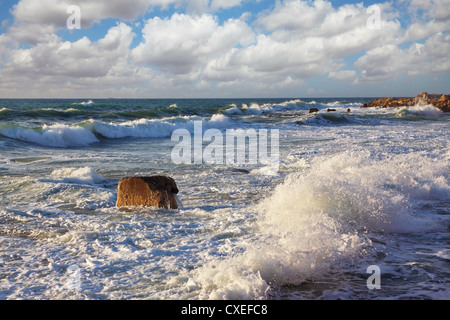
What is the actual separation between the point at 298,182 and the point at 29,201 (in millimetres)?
4453

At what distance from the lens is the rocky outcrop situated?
603 centimetres

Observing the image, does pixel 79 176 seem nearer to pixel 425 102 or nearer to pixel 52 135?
pixel 52 135

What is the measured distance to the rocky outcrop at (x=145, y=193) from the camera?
19.8ft

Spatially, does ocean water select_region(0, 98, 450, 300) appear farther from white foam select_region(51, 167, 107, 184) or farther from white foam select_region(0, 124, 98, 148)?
white foam select_region(0, 124, 98, 148)

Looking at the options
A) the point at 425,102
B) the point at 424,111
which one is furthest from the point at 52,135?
the point at 425,102

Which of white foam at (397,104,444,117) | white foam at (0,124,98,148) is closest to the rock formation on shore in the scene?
white foam at (397,104,444,117)

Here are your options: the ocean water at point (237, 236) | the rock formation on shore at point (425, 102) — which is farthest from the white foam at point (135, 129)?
the rock formation on shore at point (425, 102)

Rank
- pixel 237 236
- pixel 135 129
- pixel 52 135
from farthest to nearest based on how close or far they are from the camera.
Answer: pixel 135 129 → pixel 52 135 → pixel 237 236

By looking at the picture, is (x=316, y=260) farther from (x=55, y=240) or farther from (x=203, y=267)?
(x=55, y=240)

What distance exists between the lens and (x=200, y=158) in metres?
11.6

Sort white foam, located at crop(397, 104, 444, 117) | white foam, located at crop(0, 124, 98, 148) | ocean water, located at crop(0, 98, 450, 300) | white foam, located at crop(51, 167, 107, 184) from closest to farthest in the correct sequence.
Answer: ocean water, located at crop(0, 98, 450, 300) < white foam, located at crop(51, 167, 107, 184) < white foam, located at crop(0, 124, 98, 148) < white foam, located at crop(397, 104, 444, 117)

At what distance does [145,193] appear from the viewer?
609cm

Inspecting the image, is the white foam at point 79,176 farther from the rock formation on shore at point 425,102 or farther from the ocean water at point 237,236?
the rock formation on shore at point 425,102
